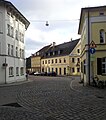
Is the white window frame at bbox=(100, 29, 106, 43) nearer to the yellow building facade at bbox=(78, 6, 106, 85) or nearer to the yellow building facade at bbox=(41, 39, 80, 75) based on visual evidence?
the yellow building facade at bbox=(78, 6, 106, 85)

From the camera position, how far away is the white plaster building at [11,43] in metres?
34.1

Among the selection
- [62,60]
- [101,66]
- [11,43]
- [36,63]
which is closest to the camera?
[101,66]

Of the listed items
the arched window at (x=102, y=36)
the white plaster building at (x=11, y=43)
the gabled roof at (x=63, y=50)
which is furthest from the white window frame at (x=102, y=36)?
the gabled roof at (x=63, y=50)

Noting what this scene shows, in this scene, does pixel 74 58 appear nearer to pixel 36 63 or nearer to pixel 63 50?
pixel 63 50

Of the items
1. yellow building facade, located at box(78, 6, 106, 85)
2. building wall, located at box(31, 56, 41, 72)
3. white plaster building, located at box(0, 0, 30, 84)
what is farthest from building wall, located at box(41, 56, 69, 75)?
yellow building facade, located at box(78, 6, 106, 85)

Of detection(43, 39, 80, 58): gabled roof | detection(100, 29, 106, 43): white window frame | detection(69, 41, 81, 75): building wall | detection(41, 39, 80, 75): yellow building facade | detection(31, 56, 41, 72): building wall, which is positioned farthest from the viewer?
detection(31, 56, 41, 72): building wall

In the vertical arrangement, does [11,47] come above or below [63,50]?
below

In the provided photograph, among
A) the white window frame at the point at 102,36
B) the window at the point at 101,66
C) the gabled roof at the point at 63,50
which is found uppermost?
the gabled roof at the point at 63,50

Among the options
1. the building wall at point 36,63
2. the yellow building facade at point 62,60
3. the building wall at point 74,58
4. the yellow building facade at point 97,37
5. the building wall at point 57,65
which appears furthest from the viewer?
the building wall at point 36,63

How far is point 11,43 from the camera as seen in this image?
3753 cm

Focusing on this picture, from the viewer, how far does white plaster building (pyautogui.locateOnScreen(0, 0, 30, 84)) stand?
112 feet

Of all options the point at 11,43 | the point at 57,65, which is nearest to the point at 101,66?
the point at 11,43

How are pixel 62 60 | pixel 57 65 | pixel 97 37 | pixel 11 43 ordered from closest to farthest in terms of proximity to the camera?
pixel 97 37 < pixel 11 43 < pixel 62 60 < pixel 57 65

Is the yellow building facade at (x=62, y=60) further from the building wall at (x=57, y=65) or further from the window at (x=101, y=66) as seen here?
the window at (x=101, y=66)
